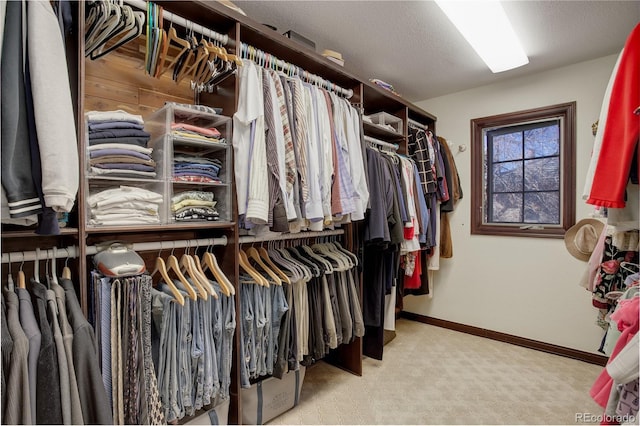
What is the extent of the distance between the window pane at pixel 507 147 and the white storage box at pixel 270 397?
8.65 feet

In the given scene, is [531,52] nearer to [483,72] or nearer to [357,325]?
[483,72]

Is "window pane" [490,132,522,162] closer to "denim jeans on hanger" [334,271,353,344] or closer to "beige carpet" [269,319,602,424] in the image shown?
"beige carpet" [269,319,602,424]

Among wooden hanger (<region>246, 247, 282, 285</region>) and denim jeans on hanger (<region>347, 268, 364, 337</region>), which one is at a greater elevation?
wooden hanger (<region>246, 247, 282, 285</region>)

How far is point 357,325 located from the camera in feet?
6.91

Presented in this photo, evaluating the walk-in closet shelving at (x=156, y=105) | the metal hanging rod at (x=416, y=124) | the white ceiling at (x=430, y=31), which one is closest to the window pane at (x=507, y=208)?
the metal hanging rod at (x=416, y=124)

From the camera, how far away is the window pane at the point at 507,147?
9.91 feet

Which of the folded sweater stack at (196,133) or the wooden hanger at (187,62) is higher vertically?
the wooden hanger at (187,62)

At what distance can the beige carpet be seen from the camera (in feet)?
6.16

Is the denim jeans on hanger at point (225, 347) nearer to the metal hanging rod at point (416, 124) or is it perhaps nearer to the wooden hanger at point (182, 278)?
the wooden hanger at point (182, 278)

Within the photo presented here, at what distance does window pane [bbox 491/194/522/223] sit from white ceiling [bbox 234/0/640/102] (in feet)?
3.61

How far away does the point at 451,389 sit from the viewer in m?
2.16

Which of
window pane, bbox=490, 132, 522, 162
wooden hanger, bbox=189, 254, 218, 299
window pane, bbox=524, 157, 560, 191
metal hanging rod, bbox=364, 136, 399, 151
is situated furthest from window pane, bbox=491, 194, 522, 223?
wooden hanger, bbox=189, 254, 218, 299

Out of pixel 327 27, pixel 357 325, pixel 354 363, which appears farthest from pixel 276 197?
pixel 354 363

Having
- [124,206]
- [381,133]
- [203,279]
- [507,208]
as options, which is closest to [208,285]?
[203,279]
